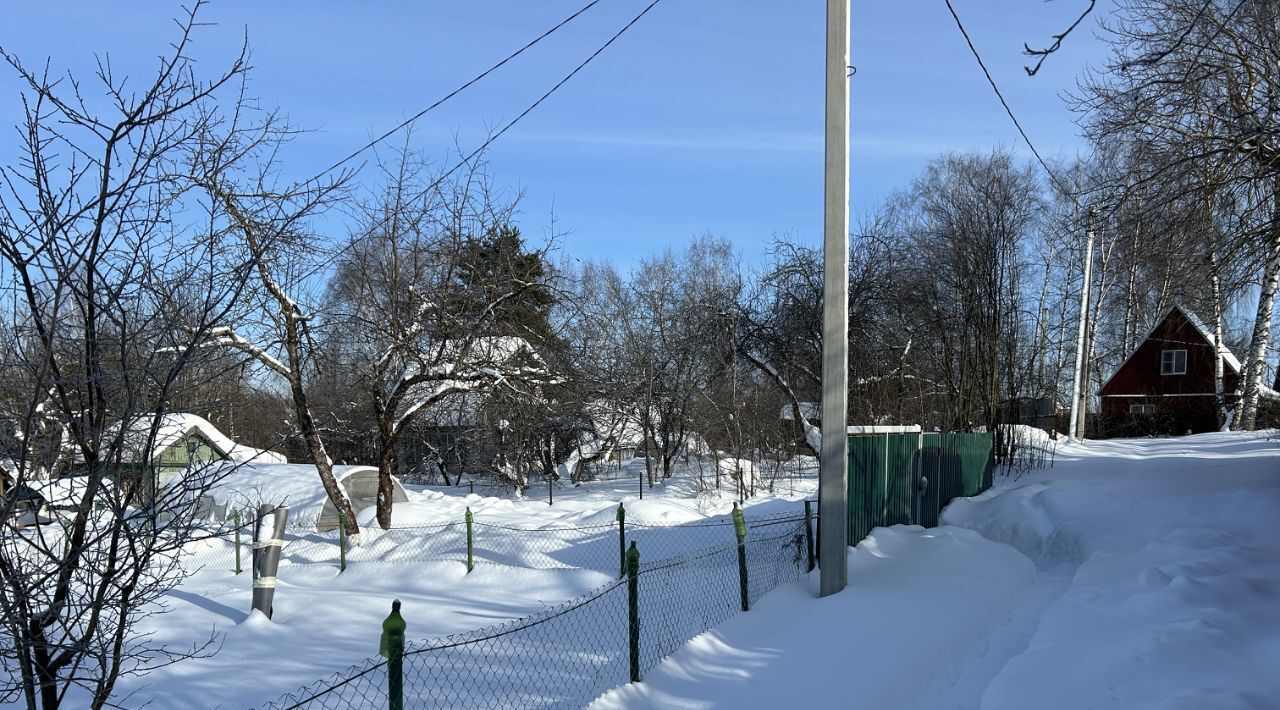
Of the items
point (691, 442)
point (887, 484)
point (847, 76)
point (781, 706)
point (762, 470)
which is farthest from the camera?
point (691, 442)

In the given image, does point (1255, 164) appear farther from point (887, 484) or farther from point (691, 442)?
point (691, 442)

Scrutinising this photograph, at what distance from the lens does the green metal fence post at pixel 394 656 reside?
12.6ft

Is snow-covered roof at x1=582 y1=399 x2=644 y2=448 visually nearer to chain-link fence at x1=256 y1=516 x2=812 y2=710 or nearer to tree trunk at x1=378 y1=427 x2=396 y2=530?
tree trunk at x1=378 y1=427 x2=396 y2=530

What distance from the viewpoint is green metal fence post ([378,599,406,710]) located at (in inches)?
151

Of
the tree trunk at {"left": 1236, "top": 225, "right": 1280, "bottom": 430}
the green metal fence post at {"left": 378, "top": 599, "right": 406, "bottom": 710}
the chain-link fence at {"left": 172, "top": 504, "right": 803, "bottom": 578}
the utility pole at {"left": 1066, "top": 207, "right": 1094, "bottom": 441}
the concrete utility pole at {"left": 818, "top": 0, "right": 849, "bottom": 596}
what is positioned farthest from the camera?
the utility pole at {"left": 1066, "top": 207, "right": 1094, "bottom": 441}

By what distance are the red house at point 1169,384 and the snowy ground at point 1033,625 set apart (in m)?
28.8

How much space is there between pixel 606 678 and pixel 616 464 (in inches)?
1063

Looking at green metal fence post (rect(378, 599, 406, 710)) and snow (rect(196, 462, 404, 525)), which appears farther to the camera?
snow (rect(196, 462, 404, 525))

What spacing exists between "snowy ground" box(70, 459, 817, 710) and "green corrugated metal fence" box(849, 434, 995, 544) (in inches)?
96.2

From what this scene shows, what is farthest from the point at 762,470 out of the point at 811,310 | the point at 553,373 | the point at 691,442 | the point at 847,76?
the point at 847,76

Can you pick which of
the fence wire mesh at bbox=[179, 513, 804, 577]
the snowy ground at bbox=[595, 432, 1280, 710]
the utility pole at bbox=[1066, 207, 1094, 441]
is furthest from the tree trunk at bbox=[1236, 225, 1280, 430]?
the fence wire mesh at bbox=[179, 513, 804, 577]

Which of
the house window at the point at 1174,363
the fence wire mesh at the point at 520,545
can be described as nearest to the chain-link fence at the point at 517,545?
the fence wire mesh at the point at 520,545

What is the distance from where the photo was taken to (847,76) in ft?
24.8

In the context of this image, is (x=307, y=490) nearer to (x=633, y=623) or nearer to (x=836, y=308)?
(x=836, y=308)
